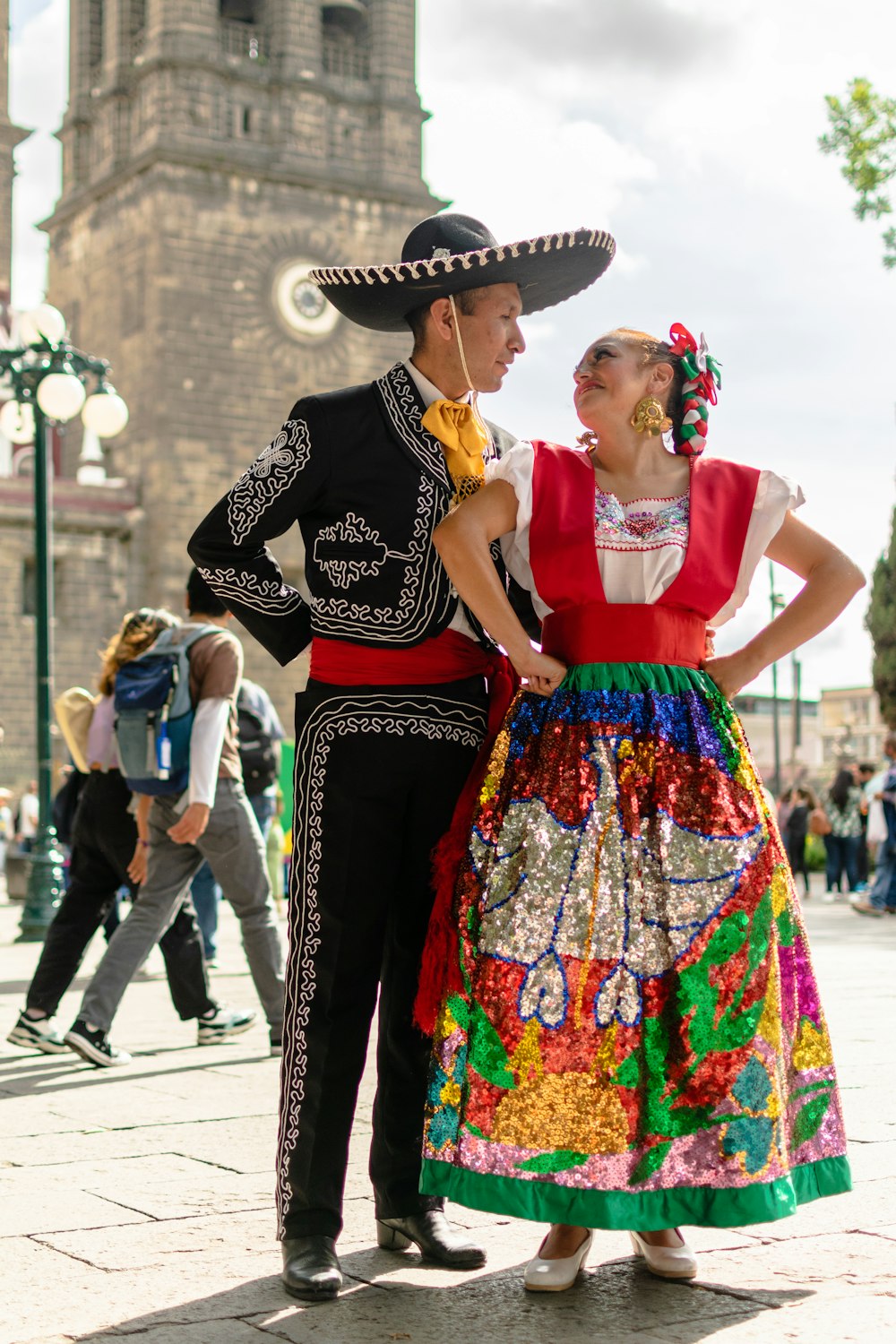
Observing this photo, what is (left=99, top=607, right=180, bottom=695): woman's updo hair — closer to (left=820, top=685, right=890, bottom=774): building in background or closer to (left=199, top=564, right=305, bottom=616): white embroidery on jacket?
(left=199, top=564, right=305, bottom=616): white embroidery on jacket

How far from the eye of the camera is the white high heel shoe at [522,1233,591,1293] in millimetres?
3223

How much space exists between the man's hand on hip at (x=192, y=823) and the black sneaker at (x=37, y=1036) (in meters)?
0.97

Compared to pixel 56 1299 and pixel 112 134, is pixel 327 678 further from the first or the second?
pixel 112 134

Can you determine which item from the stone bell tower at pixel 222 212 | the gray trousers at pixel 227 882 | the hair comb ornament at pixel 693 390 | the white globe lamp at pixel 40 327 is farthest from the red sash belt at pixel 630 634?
the stone bell tower at pixel 222 212

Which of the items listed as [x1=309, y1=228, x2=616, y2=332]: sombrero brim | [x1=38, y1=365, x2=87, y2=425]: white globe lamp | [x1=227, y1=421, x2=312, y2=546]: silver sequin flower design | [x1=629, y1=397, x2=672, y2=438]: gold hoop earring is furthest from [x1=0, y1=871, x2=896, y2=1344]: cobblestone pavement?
[x1=38, y1=365, x2=87, y2=425]: white globe lamp

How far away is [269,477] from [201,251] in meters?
34.8

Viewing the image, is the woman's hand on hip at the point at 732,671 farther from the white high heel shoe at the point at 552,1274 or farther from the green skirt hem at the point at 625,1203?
Result: the white high heel shoe at the point at 552,1274

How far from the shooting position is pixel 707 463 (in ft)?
11.7

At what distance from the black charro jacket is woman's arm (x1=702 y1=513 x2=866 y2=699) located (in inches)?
20.8

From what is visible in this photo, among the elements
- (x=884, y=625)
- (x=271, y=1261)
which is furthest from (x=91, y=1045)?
(x=884, y=625)

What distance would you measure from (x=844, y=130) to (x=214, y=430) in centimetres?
1931

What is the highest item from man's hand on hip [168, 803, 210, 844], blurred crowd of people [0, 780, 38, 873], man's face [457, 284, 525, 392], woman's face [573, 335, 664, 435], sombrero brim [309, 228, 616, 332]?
sombrero brim [309, 228, 616, 332]

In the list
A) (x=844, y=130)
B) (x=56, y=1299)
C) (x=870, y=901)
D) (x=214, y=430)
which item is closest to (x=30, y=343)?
(x=870, y=901)

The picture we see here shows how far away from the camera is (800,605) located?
351cm
